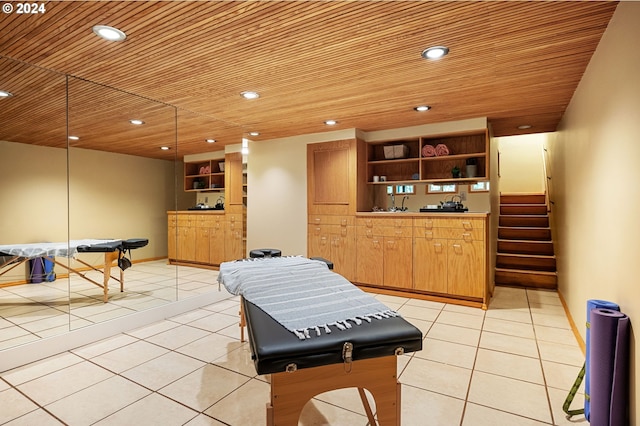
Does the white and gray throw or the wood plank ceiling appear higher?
the wood plank ceiling

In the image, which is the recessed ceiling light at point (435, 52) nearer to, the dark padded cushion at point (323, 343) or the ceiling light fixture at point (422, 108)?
the ceiling light fixture at point (422, 108)

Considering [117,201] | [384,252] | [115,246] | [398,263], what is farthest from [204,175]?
[398,263]

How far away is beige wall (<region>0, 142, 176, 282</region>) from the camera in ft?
9.00

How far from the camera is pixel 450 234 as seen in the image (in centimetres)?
396

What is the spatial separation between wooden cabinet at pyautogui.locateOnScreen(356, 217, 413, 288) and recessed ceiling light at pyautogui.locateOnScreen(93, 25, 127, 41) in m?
3.38

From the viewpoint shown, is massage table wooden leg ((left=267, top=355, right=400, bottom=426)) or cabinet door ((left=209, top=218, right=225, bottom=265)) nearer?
massage table wooden leg ((left=267, top=355, right=400, bottom=426))

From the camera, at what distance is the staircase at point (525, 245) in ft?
Result: 16.0

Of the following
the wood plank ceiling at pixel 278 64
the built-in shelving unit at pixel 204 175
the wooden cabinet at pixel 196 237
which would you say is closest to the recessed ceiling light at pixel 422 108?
the wood plank ceiling at pixel 278 64

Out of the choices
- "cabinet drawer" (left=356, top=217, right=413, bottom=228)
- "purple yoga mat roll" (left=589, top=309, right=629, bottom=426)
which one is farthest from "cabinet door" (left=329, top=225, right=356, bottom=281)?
"purple yoga mat roll" (left=589, top=309, right=629, bottom=426)

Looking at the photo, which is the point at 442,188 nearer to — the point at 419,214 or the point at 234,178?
the point at 419,214

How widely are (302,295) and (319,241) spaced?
315 centimetres

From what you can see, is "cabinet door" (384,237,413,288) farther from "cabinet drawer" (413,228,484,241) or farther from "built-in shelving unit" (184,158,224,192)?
"built-in shelving unit" (184,158,224,192)

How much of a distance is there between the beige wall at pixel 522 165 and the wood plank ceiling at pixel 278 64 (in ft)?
12.0

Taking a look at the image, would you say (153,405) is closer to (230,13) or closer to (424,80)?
(230,13)
